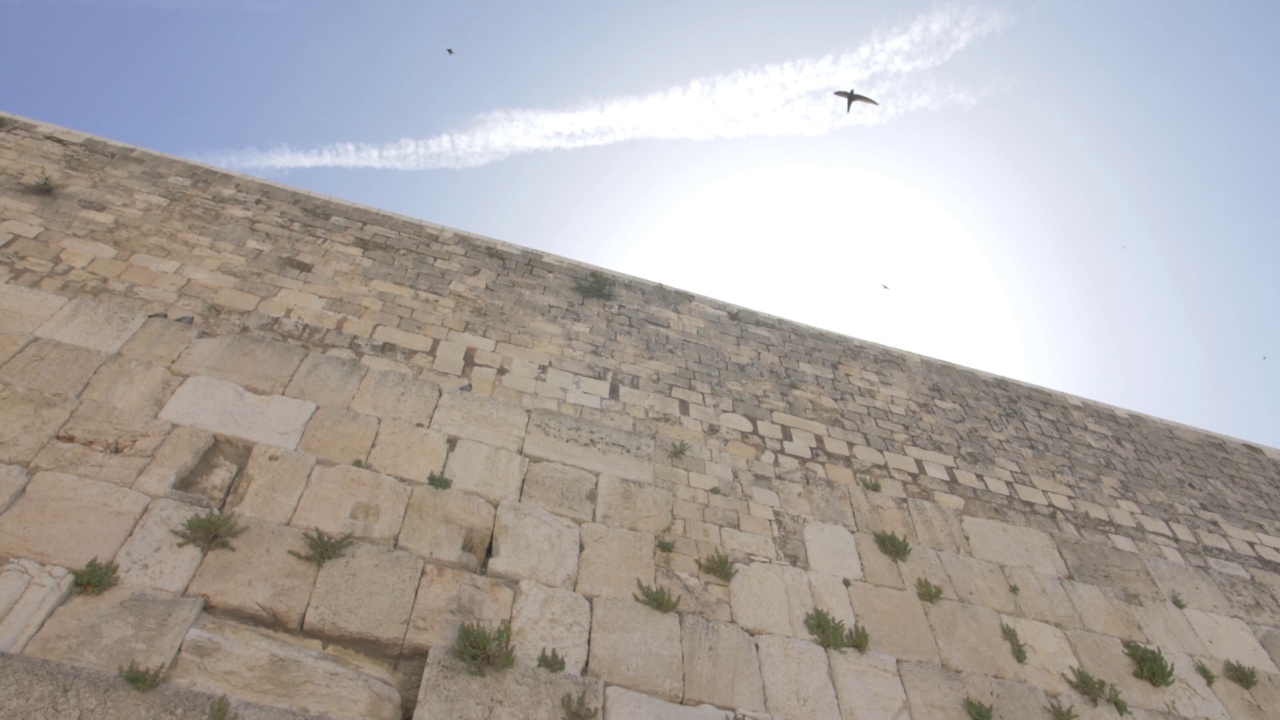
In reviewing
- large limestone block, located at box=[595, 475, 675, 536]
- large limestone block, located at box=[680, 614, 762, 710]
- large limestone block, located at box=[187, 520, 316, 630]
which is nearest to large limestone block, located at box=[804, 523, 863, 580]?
large limestone block, located at box=[680, 614, 762, 710]

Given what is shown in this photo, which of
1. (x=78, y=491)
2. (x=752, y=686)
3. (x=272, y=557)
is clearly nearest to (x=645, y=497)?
(x=752, y=686)

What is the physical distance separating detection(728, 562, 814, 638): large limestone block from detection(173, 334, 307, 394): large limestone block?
365 cm

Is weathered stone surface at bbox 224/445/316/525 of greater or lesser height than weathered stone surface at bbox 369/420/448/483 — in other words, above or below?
below

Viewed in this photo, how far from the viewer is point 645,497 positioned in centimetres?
548

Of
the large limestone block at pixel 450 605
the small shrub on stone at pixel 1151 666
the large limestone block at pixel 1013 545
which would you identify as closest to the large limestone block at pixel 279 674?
the large limestone block at pixel 450 605

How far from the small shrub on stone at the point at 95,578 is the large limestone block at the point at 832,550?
4.71 meters

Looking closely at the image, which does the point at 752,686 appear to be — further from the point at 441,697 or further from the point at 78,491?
the point at 78,491

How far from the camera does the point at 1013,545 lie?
6348 mm

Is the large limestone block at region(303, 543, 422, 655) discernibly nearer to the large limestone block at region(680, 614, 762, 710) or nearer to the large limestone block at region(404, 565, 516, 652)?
the large limestone block at region(404, 565, 516, 652)

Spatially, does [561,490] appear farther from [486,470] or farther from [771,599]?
[771,599]

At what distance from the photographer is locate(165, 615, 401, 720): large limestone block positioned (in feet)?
11.7

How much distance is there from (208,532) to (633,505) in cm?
291

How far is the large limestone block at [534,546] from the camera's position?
465 cm

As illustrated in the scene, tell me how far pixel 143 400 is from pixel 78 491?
35.2 inches
